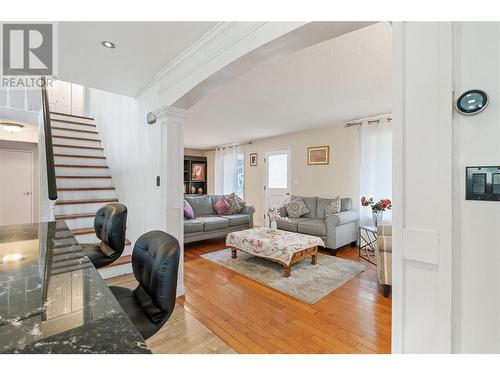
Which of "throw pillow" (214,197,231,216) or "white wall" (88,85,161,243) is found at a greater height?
"white wall" (88,85,161,243)

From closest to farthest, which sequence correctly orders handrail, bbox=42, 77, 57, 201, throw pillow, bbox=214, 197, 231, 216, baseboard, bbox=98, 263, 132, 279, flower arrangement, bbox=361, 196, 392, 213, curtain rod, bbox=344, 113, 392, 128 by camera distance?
handrail, bbox=42, 77, 57, 201, baseboard, bbox=98, 263, 132, 279, flower arrangement, bbox=361, 196, 392, 213, curtain rod, bbox=344, 113, 392, 128, throw pillow, bbox=214, 197, 231, 216

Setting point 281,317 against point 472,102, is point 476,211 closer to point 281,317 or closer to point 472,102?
point 472,102

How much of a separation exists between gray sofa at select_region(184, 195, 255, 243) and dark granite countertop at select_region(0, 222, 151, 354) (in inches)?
122

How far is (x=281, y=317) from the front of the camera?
205cm

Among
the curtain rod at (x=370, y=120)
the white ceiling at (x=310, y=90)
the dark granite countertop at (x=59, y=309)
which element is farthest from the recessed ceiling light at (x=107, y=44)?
→ the curtain rod at (x=370, y=120)

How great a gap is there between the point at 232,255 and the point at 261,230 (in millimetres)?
614

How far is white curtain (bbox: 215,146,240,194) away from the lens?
6.93 metres

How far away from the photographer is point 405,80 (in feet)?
2.94

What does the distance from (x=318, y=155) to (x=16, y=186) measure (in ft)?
20.5

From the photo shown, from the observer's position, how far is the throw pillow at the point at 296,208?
4641 mm

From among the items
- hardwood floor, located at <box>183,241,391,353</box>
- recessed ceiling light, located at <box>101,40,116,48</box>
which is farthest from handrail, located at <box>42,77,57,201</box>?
hardwood floor, located at <box>183,241,391,353</box>

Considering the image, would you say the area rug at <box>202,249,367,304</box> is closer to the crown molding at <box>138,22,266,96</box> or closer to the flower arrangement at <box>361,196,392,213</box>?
the flower arrangement at <box>361,196,392,213</box>

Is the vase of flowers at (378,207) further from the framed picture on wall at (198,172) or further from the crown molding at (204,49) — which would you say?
the framed picture on wall at (198,172)
